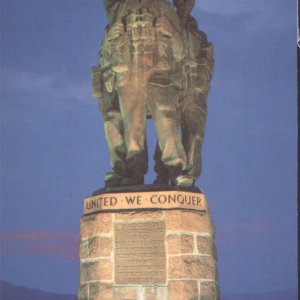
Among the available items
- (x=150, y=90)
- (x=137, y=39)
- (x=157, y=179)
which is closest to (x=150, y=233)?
(x=157, y=179)

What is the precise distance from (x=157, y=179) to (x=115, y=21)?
2.38 m

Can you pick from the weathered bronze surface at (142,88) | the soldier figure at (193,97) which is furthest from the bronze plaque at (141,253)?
the soldier figure at (193,97)

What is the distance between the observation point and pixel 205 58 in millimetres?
11906

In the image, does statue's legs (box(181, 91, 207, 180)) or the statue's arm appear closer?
statue's legs (box(181, 91, 207, 180))

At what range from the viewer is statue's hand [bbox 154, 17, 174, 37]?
36.3 feet

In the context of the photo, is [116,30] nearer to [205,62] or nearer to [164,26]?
[164,26]

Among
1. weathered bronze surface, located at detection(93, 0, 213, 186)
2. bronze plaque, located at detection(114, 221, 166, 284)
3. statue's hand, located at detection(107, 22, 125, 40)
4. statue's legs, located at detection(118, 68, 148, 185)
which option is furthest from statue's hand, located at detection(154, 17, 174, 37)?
bronze plaque, located at detection(114, 221, 166, 284)

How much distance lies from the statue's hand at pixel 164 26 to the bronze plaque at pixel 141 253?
2.74m

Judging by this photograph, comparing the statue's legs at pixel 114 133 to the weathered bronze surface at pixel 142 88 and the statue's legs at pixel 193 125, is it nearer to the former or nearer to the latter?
the weathered bronze surface at pixel 142 88

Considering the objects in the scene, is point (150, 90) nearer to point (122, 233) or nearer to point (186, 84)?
point (186, 84)

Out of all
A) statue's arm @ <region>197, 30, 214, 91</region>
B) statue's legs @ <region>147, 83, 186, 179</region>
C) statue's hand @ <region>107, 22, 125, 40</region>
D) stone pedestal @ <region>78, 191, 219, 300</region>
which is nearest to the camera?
stone pedestal @ <region>78, 191, 219, 300</region>

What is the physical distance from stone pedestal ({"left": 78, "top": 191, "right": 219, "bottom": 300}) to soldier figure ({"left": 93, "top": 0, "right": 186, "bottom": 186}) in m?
0.63

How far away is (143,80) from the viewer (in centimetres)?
1109

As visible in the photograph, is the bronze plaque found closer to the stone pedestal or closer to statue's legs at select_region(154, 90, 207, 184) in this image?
the stone pedestal
